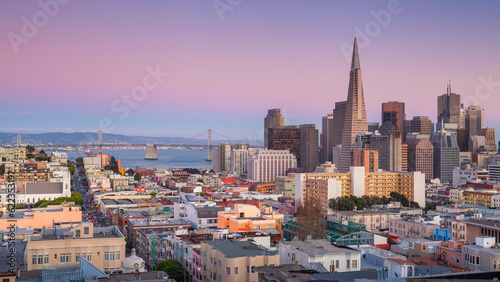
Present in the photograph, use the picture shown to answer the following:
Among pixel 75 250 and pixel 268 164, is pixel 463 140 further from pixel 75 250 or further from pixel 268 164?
pixel 75 250

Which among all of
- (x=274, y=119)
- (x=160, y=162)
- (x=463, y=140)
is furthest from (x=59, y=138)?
(x=463, y=140)

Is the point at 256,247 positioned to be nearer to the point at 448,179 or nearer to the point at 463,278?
the point at 463,278

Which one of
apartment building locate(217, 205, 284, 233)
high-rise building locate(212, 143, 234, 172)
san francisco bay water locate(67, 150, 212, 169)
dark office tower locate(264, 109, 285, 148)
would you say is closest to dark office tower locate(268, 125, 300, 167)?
high-rise building locate(212, 143, 234, 172)

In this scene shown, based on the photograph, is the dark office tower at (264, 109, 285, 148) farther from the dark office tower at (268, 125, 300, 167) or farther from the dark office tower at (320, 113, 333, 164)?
the dark office tower at (268, 125, 300, 167)

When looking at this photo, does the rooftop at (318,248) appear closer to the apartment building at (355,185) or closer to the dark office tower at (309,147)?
the apartment building at (355,185)

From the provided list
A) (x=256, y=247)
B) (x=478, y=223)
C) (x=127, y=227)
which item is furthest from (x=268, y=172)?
(x=256, y=247)
